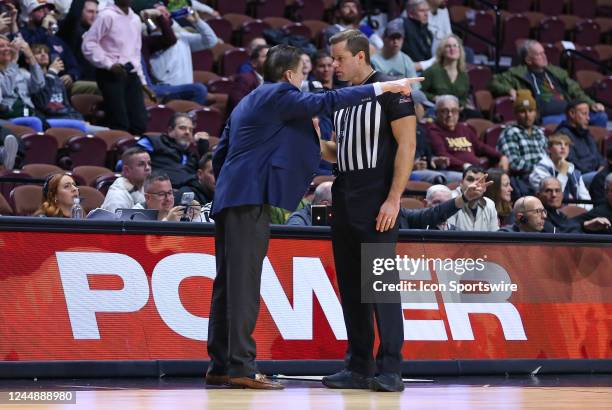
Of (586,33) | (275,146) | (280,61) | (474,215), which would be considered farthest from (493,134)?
(275,146)

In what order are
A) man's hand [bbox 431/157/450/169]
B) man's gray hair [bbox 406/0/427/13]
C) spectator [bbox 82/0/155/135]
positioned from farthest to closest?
man's gray hair [bbox 406/0/427/13]
man's hand [bbox 431/157/450/169]
spectator [bbox 82/0/155/135]

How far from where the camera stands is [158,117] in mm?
12633

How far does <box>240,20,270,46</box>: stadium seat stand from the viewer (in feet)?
49.6

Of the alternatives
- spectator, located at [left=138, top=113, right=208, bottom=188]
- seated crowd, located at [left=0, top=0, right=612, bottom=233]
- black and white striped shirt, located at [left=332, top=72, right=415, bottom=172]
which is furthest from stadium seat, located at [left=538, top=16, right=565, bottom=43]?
black and white striped shirt, located at [left=332, top=72, right=415, bottom=172]

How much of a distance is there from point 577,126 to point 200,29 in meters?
4.44

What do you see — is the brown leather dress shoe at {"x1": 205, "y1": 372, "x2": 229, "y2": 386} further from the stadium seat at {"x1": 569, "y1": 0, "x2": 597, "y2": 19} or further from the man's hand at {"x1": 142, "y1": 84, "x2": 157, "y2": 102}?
the stadium seat at {"x1": 569, "y1": 0, "x2": 597, "y2": 19}

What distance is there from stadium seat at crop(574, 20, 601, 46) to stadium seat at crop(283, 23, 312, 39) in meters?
5.16

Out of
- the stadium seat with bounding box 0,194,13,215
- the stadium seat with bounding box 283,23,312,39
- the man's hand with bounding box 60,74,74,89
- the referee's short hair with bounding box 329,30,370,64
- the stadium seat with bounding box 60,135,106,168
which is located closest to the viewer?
the referee's short hair with bounding box 329,30,370,64

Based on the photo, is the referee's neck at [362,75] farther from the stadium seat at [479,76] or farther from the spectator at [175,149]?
the stadium seat at [479,76]

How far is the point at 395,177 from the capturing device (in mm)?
6391

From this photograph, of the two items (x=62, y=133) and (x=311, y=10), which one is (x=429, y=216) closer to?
(x=62, y=133)

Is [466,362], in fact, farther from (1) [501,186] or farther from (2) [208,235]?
(1) [501,186]

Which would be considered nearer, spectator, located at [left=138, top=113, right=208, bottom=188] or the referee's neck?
the referee's neck

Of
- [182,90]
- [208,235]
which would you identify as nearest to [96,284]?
[208,235]
